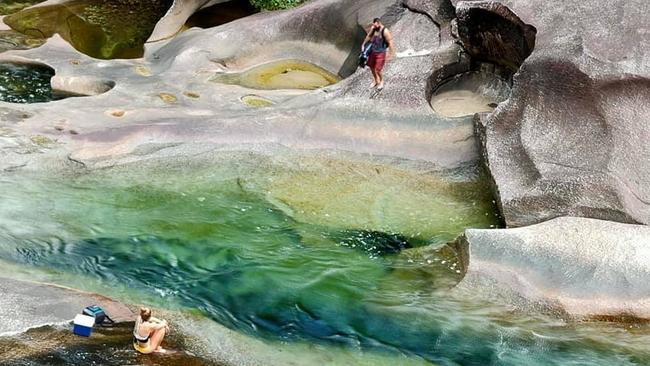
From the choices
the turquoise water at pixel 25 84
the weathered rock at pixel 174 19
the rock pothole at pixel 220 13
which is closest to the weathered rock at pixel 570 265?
the turquoise water at pixel 25 84

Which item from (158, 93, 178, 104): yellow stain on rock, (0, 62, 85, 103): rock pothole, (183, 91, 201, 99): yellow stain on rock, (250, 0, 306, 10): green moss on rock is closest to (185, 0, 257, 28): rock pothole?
(250, 0, 306, 10): green moss on rock

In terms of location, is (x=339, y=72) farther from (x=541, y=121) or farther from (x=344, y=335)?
(x=344, y=335)

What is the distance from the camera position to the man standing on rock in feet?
49.0

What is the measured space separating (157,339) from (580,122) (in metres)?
7.03

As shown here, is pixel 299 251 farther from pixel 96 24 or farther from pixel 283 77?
pixel 96 24

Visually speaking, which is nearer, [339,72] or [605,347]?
[605,347]

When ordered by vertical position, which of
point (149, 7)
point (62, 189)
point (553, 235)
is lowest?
point (149, 7)

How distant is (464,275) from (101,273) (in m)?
4.45

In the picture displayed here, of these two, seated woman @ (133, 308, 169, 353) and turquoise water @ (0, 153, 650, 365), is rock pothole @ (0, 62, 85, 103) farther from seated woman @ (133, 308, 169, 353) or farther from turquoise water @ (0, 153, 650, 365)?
seated woman @ (133, 308, 169, 353)

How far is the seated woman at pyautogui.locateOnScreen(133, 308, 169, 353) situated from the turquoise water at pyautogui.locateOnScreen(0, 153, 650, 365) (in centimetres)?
135

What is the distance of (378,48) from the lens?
14930mm

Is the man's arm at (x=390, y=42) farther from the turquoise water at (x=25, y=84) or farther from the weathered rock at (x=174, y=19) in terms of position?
the turquoise water at (x=25, y=84)

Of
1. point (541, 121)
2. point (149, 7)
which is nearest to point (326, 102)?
point (541, 121)

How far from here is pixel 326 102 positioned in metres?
14.9
